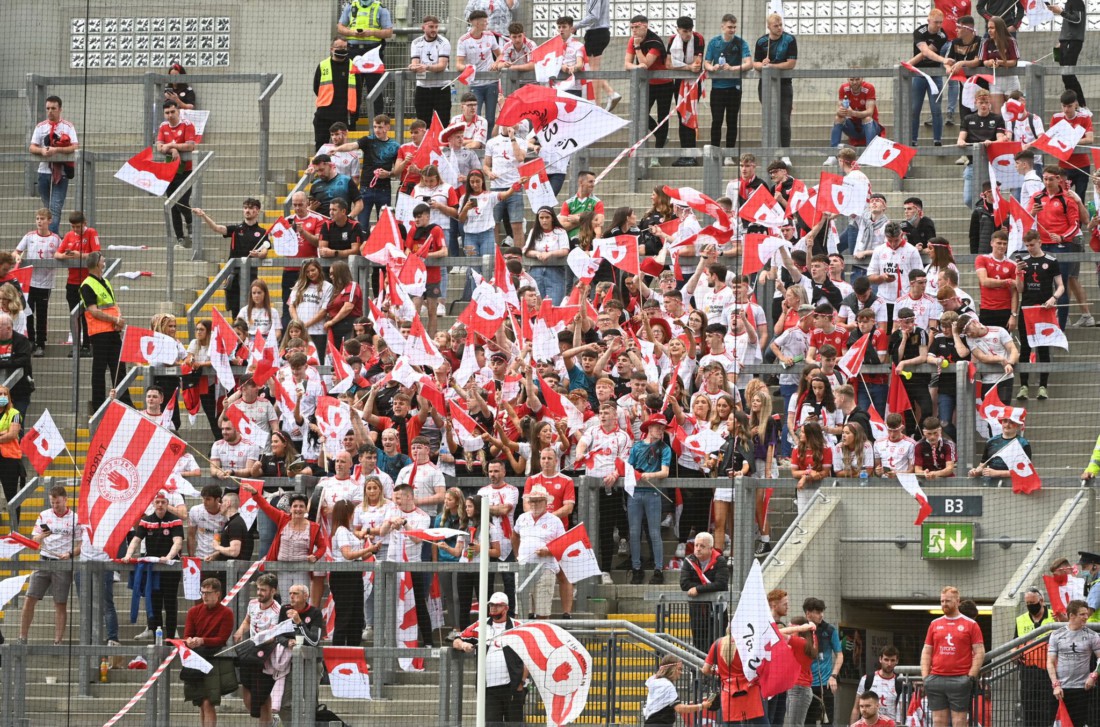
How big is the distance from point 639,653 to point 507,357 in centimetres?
457

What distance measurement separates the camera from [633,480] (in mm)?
20156

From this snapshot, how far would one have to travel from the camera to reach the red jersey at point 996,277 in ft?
74.0

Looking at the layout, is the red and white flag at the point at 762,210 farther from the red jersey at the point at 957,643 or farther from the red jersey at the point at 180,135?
the red jersey at the point at 180,135

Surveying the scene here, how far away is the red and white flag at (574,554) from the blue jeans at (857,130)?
7.96 meters

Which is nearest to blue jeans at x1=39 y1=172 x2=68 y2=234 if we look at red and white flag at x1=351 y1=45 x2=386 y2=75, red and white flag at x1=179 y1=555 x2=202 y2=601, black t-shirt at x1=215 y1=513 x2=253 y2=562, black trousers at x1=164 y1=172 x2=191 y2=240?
black trousers at x1=164 y1=172 x2=191 y2=240

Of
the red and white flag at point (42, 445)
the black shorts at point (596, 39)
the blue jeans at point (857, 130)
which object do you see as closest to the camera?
the red and white flag at point (42, 445)

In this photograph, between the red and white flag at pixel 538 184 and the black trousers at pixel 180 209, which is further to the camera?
the black trousers at pixel 180 209

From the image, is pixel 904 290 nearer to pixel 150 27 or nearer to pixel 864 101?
pixel 864 101

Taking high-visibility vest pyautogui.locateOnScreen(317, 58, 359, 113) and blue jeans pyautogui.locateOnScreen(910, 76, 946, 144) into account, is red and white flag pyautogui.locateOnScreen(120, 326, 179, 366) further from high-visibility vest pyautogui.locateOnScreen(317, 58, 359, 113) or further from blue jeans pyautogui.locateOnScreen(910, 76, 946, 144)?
blue jeans pyautogui.locateOnScreen(910, 76, 946, 144)

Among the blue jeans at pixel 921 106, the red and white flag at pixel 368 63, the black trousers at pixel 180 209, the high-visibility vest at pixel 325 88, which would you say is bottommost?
the black trousers at pixel 180 209

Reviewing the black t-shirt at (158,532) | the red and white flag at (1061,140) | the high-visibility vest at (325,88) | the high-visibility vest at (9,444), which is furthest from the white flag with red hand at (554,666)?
the high-visibility vest at (325,88)

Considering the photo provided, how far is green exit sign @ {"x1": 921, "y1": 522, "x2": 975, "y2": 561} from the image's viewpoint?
2088cm

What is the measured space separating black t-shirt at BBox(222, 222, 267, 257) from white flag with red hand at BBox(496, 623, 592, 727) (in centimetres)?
846

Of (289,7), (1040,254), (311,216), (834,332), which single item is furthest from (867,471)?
(289,7)
